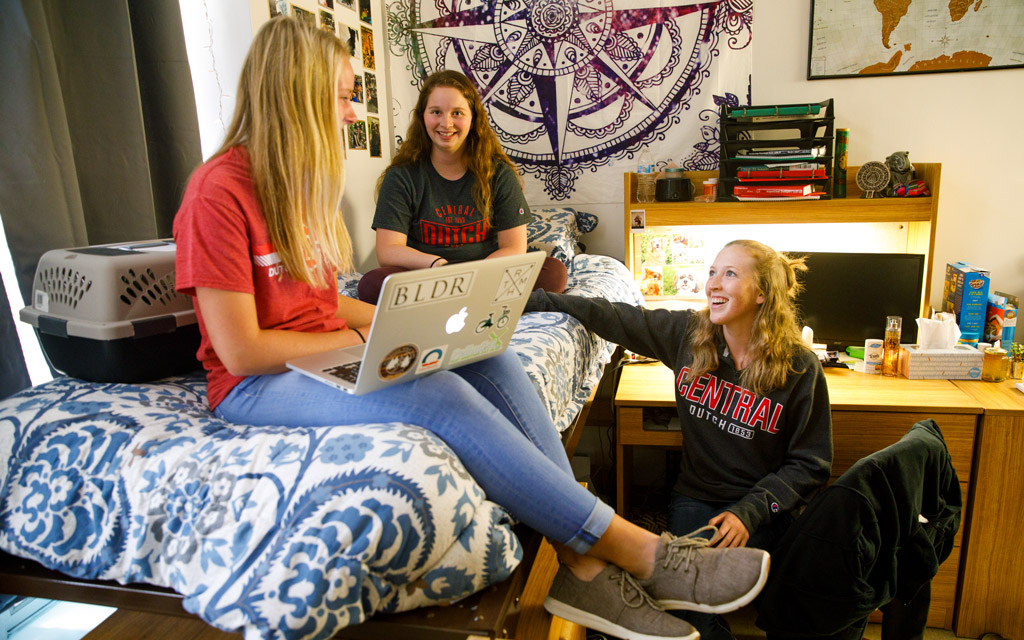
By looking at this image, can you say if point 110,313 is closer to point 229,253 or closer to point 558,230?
point 229,253

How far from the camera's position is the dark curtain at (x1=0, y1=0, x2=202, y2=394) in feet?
4.50

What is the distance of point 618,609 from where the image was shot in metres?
1.06

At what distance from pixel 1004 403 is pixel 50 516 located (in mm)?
2064

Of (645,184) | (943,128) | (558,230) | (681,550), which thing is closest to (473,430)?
(681,550)

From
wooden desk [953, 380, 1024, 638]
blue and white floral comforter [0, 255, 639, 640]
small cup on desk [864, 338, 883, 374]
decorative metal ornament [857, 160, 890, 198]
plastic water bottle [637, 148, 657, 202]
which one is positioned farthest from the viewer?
plastic water bottle [637, 148, 657, 202]

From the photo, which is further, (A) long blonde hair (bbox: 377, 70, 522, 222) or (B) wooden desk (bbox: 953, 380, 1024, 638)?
(A) long blonde hair (bbox: 377, 70, 522, 222)

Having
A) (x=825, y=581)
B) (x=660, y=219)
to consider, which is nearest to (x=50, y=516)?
(x=825, y=581)

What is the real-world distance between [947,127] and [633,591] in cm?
221

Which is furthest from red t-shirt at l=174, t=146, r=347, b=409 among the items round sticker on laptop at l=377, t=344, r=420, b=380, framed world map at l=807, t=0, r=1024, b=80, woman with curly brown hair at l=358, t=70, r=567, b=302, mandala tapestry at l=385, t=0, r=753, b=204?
framed world map at l=807, t=0, r=1024, b=80

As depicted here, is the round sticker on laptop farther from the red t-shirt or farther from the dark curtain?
the dark curtain

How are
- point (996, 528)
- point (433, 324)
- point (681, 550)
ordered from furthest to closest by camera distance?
point (996, 528)
point (681, 550)
point (433, 324)

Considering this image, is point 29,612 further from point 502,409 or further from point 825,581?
point 825,581

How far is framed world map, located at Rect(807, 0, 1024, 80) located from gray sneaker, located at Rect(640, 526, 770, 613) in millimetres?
2038

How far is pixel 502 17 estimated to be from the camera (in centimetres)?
281
